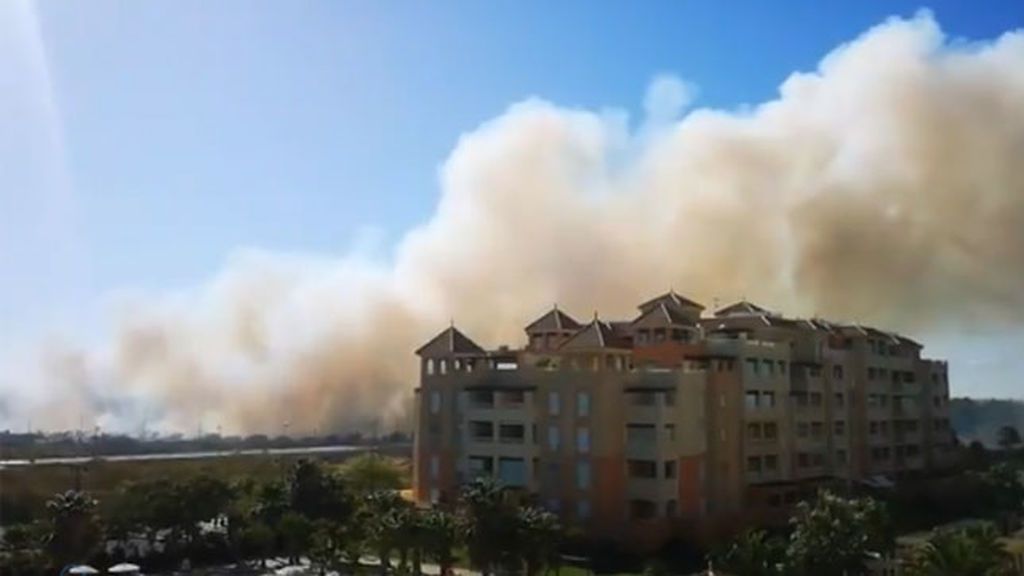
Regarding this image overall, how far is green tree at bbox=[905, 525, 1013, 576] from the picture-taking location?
14.9 meters

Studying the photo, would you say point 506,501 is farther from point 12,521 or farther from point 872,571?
point 12,521

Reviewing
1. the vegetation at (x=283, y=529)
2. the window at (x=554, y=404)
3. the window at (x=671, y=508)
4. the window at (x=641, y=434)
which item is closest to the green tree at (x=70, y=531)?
the vegetation at (x=283, y=529)

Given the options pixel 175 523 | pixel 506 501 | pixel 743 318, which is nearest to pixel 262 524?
pixel 175 523

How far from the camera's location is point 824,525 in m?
17.4

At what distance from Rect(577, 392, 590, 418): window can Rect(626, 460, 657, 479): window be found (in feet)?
4.95

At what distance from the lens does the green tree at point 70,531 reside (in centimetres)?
1998

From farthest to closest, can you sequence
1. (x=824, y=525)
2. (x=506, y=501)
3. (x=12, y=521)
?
(x=12, y=521)
(x=506, y=501)
(x=824, y=525)

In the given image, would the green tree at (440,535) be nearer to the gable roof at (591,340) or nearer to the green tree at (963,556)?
the gable roof at (591,340)

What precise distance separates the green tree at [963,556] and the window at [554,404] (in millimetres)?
12143

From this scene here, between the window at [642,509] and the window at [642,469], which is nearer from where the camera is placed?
the window at [642,509]

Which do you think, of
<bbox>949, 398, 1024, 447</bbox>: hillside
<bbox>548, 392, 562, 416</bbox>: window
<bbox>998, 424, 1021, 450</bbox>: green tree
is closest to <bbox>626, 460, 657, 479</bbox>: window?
<bbox>548, 392, 562, 416</bbox>: window

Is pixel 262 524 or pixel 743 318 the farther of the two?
pixel 743 318

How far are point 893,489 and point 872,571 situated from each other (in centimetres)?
1564

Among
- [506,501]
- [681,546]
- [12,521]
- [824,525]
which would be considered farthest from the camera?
[12,521]
